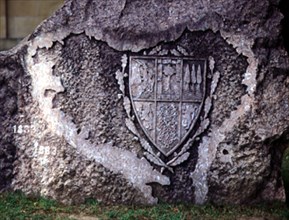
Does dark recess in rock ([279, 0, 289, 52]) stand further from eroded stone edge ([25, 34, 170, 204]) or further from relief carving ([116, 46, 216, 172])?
eroded stone edge ([25, 34, 170, 204])

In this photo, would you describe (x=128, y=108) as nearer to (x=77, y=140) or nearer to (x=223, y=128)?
(x=77, y=140)

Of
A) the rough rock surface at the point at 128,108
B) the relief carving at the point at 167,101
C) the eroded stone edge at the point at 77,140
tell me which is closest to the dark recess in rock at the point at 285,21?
the rough rock surface at the point at 128,108

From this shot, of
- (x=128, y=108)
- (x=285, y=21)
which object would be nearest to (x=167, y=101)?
(x=128, y=108)

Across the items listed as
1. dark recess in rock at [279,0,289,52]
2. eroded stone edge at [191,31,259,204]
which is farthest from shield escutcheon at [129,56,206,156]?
dark recess in rock at [279,0,289,52]

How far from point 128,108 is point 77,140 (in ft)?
1.41

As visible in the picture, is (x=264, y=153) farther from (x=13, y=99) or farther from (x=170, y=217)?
(x=13, y=99)

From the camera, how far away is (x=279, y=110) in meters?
5.49

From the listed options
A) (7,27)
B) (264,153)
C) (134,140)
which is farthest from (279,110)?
(7,27)

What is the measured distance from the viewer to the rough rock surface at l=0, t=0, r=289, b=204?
5.45m

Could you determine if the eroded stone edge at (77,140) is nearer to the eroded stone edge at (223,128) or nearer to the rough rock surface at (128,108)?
the rough rock surface at (128,108)

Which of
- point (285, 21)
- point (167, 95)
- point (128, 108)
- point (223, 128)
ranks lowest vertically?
point (223, 128)

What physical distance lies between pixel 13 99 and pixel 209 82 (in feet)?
4.69

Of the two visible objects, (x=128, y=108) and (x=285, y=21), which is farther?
(x=285, y=21)

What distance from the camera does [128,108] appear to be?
5457 mm
